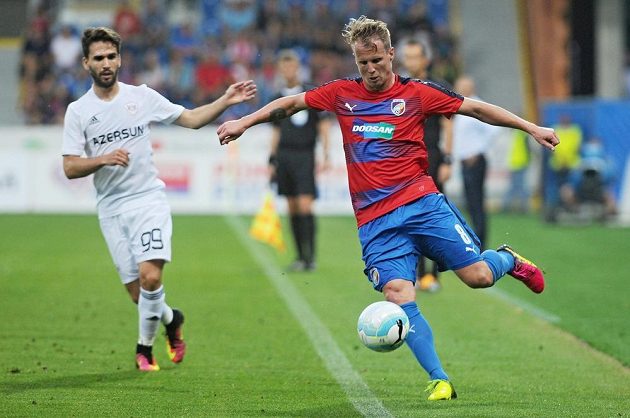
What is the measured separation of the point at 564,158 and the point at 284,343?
50.2ft

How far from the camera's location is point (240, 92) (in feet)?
26.8

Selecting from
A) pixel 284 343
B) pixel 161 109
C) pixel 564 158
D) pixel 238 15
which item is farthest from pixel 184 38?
pixel 161 109

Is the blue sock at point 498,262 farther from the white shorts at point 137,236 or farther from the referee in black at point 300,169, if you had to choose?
the referee in black at point 300,169

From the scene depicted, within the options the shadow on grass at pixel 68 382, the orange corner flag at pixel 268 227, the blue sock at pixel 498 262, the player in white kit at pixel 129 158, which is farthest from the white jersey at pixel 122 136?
the orange corner flag at pixel 268 227

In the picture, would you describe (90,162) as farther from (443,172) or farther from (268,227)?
(268,227)

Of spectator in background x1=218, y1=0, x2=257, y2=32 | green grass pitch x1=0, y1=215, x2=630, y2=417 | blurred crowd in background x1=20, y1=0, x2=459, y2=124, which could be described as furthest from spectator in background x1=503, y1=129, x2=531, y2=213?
spectator in background x1=218, y1=0, x2=257, y2=32

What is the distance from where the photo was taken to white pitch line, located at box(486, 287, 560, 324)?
37.4ft

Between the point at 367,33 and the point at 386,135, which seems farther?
the point at 386,135

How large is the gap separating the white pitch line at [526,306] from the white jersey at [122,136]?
4385mm

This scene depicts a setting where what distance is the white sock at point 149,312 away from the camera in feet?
27.6

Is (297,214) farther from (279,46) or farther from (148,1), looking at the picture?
(148,1)

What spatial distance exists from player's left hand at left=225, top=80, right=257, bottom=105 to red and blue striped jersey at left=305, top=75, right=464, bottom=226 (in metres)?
0.91

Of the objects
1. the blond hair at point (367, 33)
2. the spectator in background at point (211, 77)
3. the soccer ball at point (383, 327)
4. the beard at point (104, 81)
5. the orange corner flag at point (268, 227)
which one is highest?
the blond hair at point (367, 33)

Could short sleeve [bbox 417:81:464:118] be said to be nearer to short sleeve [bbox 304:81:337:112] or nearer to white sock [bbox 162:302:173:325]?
short sleeve [bbox 304:81:337:112]
